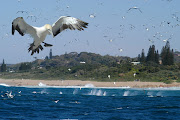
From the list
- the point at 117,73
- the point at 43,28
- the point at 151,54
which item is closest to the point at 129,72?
the point at 117,73

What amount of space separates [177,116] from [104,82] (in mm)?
61342

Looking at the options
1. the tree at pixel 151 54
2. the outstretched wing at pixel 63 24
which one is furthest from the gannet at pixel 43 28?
the tree at pixel 151 54

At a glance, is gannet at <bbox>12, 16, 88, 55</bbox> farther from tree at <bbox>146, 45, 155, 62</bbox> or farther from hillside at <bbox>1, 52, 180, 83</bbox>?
tree at <bbox>146, 45, 155, 62</bbox>

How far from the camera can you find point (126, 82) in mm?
82438

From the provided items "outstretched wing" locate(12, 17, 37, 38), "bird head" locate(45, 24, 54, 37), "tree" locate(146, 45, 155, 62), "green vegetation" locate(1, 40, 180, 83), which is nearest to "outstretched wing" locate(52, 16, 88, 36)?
"bird head" locate(45, 24, 54, 37)

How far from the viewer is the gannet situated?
53.7 feet

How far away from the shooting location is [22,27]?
54.9ft

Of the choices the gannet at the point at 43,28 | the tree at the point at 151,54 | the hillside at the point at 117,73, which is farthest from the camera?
the tree at the point at 151,54

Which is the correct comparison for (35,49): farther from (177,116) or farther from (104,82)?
(104,82)

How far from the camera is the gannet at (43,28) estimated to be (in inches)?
644

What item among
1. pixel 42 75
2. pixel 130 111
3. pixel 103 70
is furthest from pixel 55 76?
pixel 130 111

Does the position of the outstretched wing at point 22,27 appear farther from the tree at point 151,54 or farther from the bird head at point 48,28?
the tree at point 151,54

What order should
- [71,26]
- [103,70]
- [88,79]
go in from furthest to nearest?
[103,70] → [88,79] → [71,26]

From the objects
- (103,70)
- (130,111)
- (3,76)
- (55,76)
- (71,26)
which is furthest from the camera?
(3,76)
